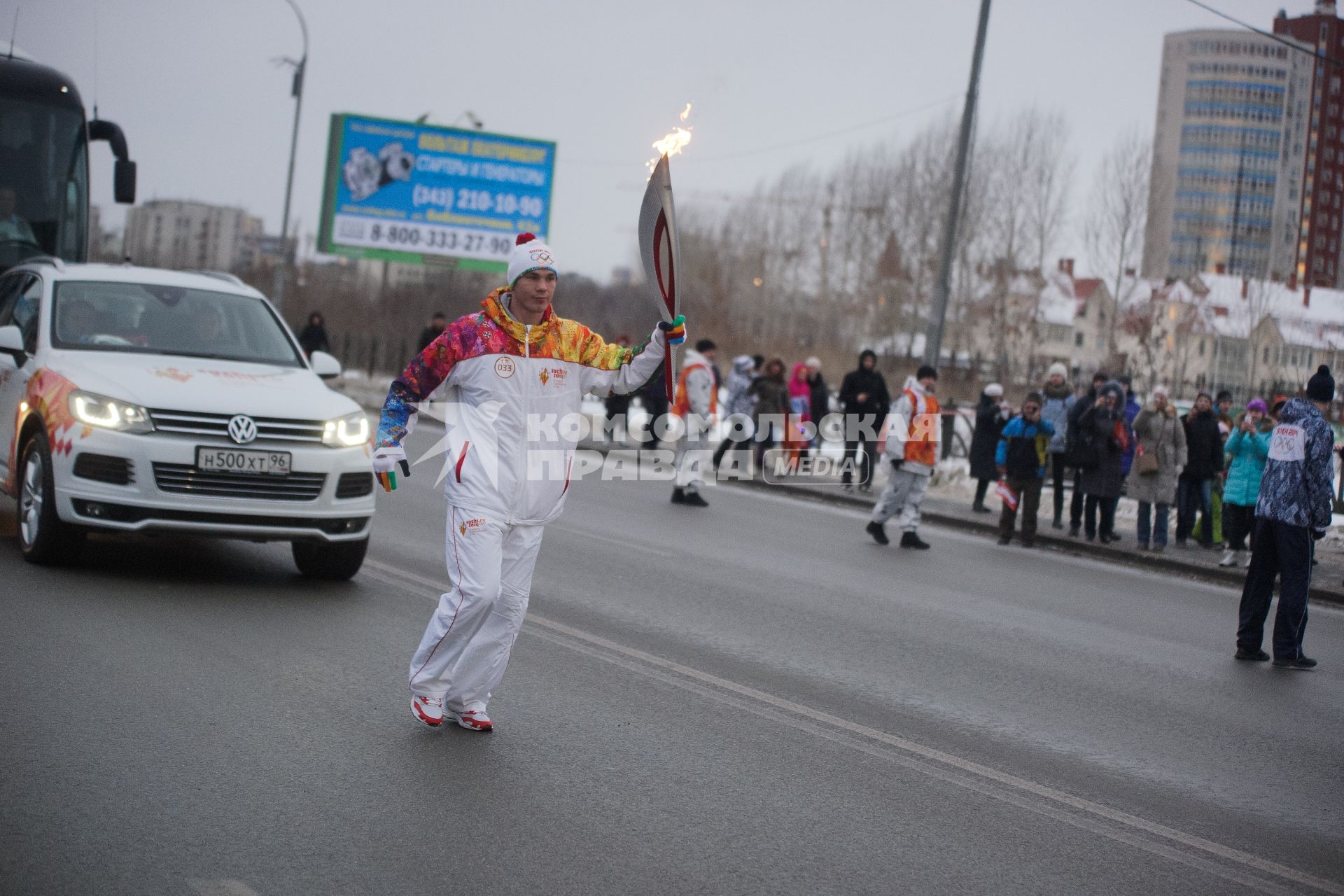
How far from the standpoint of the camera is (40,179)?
50.2ft

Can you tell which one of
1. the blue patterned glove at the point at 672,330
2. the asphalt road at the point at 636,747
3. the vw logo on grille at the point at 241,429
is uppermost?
the blue patterned glove at the point at 672,330

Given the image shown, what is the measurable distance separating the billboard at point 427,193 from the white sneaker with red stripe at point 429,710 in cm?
3149

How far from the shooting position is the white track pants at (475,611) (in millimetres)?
5574

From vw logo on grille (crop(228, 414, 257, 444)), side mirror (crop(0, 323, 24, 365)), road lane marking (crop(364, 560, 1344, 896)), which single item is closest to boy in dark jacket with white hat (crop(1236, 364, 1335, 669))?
road lane marking (crop(364, 560, 1344, 896))

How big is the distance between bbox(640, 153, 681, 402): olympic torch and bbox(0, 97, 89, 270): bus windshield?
11.4 metres

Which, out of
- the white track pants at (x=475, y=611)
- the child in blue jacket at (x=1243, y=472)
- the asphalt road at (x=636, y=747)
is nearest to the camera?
the asphalt road at (x=636, y=747)

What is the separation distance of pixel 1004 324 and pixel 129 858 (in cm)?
4433

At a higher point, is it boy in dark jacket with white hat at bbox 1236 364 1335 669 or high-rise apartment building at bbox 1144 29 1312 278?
high-rise apartment building at bbox 1144 29 1312 278

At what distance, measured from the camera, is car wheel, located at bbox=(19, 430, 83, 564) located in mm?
8156

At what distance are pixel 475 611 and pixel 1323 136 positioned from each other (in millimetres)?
164537

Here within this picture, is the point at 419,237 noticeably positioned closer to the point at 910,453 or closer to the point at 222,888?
the point at 910,453

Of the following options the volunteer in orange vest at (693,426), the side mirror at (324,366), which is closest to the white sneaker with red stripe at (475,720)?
the side mirror at (324,366)

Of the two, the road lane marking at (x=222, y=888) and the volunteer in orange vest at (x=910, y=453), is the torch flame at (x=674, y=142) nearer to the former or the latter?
the road lane marking at (x=222, y=888)

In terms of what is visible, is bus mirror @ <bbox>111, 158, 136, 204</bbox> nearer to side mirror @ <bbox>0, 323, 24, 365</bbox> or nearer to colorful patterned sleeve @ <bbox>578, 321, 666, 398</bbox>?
side mirror @ <bbox>0, 323, 24, 365</bbox>
